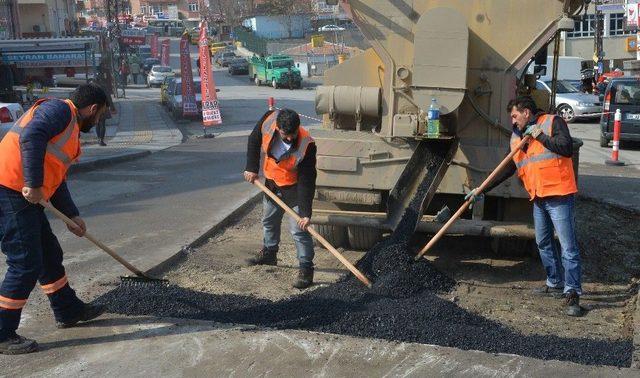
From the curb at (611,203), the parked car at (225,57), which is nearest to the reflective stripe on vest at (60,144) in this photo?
the curb at (611,203)

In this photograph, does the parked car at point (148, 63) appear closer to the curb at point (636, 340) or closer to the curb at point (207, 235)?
the curb at point (207, 235)

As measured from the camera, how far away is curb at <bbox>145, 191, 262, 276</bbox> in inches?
270

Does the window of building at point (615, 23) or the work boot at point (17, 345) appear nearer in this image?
the work boot at point (17, 345)

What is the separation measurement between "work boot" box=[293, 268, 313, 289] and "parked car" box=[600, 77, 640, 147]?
42.2 feet

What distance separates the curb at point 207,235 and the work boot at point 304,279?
4.54ft

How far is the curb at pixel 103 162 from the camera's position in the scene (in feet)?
44.4

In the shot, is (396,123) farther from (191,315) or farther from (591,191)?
(591,191)

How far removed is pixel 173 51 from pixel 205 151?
222 feet

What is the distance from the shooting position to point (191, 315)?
5383 mm

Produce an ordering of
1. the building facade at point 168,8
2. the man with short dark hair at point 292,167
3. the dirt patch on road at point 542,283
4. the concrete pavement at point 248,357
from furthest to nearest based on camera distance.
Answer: the building facade at point 168,8 → the man with short dark hair at point 292,167 → the dirt patch on road at point 542,283 → the concrete pavement at point 248,357

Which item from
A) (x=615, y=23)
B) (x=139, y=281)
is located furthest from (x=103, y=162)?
(x=615, y=23)

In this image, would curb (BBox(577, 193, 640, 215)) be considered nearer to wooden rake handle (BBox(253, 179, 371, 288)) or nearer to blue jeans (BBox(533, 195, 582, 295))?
blue jeans (BBox(533, 195, 582, 295))

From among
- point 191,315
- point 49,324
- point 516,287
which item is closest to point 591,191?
point 516,287

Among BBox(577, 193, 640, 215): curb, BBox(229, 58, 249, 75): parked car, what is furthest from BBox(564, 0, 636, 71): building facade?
BBox(577, 193, 640, 215): curb
